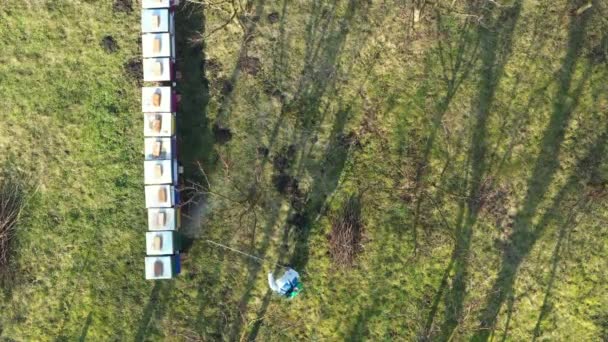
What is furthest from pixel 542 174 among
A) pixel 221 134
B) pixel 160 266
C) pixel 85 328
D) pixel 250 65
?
pixel 85 328

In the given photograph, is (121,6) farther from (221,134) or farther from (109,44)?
(221,134)

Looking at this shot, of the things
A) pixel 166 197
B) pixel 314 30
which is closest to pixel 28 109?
pixel 166 197

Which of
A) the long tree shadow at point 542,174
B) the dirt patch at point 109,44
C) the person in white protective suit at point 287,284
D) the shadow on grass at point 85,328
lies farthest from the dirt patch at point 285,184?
the shadow on grass at point 85,328

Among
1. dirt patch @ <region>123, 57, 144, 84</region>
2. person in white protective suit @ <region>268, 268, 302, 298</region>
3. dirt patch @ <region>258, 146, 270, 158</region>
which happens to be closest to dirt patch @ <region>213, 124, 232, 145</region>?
dirt patch @ <region>258, 146, 270, 158</region>

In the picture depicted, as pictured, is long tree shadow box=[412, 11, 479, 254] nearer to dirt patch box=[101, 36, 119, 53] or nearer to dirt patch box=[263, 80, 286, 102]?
dirt patch box=[263, 80, 286, 102]

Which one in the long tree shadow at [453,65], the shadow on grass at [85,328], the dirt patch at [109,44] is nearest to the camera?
the long tree shadow at [453,65]

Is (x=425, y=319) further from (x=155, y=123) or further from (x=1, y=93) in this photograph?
(x=1, y=93)

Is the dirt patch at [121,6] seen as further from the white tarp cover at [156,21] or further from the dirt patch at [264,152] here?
the dirt patch at [264,152]
